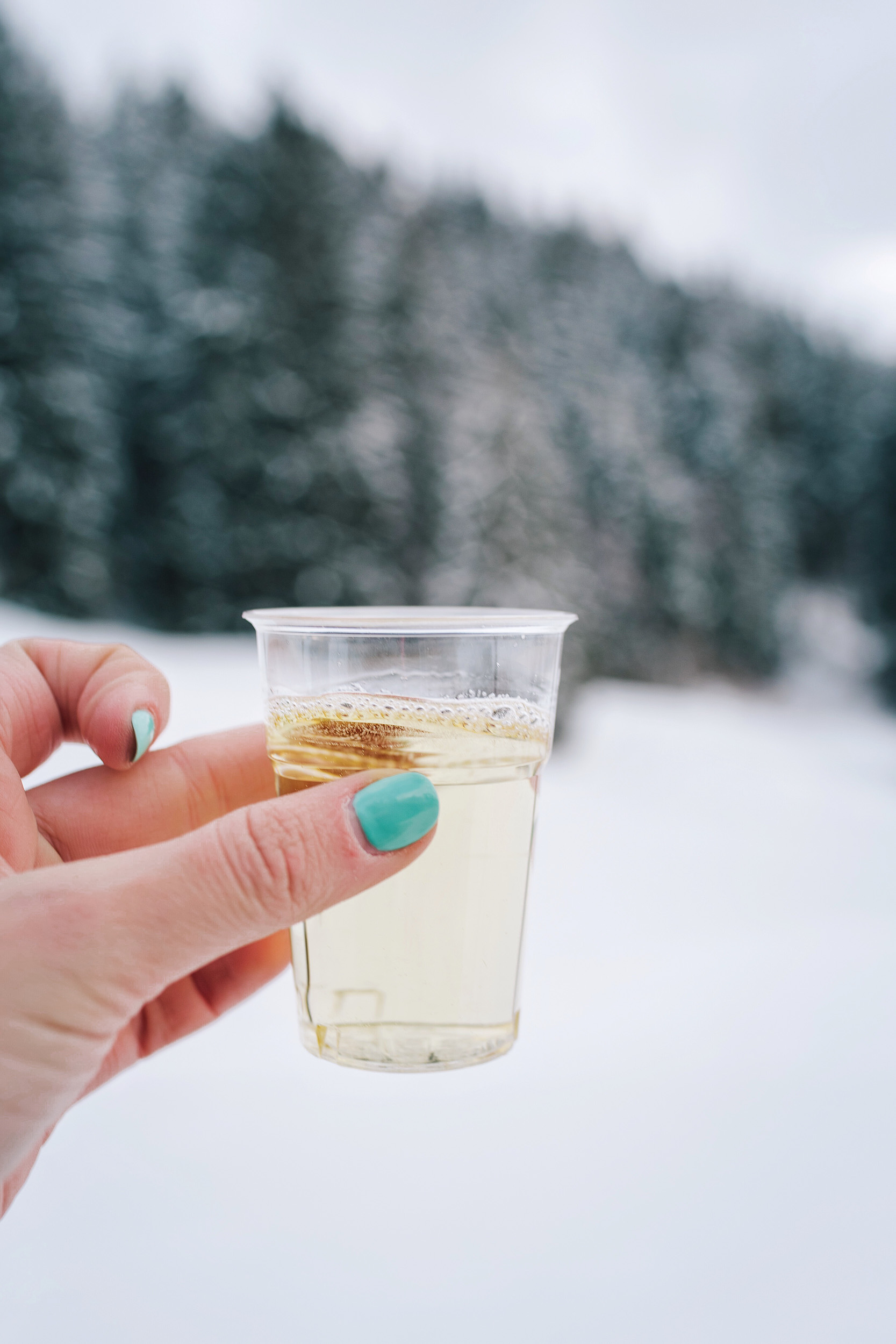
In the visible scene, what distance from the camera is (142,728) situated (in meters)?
1.44

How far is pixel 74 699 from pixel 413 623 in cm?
68

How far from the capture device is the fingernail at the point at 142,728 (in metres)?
1.42

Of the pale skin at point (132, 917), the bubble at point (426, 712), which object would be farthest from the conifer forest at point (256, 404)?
the pale skin at point (132, 917)

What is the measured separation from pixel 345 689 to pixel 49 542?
44.2 ft

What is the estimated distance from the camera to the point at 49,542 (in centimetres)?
1355

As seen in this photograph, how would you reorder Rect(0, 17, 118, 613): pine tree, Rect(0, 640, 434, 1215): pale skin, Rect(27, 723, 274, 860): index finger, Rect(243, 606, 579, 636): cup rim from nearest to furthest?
Rect(0, 640, 434, 1215): pale skin < Rect(243, 606, 579, 636): cup rim < Rect(27, 723, 274, 860): index finger < Rect(0, 17, 118, 613): pine tree

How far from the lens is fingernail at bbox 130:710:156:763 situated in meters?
1.42

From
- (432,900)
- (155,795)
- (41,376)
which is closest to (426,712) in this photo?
(432,900)

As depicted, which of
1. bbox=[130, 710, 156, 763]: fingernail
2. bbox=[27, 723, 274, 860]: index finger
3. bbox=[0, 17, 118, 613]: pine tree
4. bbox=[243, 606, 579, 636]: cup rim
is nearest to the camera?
bbox=[243, 606, 579, 636]: cup rim

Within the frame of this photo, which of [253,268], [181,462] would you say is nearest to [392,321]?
[253,268]

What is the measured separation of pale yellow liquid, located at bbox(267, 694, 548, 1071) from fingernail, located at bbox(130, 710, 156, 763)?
0.85 ft

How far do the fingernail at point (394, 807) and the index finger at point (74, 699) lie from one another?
0.49 meters

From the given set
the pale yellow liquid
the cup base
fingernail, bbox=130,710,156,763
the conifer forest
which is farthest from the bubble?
the conifer forest

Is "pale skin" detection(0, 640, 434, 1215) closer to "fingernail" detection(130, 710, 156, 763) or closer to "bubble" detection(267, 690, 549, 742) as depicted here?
"bubble" detection(267, 690, 549, 742)
